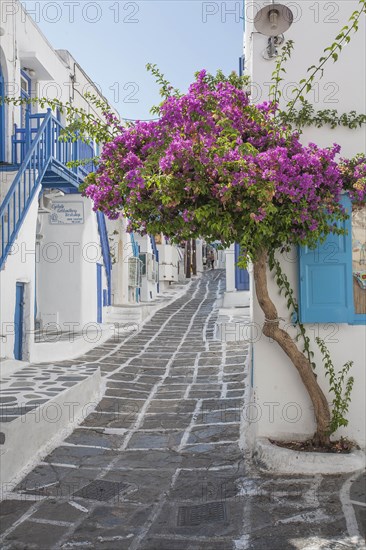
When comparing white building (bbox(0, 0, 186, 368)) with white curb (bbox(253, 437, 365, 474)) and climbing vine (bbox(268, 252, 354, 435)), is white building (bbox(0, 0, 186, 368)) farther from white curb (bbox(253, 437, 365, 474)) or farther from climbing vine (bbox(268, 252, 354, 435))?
white curb (bbox(253, 437, 365, 474))

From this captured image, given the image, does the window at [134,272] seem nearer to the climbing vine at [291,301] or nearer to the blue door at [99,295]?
the blue door at [99,295]

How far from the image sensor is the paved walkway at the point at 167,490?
414 centimetres

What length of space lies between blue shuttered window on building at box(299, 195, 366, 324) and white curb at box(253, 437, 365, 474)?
1.28 metres

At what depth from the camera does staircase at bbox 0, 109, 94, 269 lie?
9070mm

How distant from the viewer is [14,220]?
30.0 feet

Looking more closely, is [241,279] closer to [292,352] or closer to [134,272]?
[134,272]

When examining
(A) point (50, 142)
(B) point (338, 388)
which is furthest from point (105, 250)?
(B) point (338, 388)

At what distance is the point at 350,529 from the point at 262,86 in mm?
4270

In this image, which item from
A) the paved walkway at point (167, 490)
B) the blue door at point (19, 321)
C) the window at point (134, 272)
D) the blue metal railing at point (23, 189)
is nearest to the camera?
the paved walkway at point (167, 490)

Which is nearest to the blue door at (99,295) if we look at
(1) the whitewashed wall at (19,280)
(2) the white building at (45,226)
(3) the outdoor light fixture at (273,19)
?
(2) the white building at (45,226)

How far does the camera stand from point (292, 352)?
5.42 m

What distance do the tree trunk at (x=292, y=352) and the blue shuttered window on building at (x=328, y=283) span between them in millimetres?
332

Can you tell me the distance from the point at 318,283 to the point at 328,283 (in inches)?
3.9

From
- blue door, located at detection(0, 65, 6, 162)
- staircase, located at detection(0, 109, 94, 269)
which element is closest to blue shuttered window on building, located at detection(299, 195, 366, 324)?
staircase, located at detection(0, 109, 94, 269)
